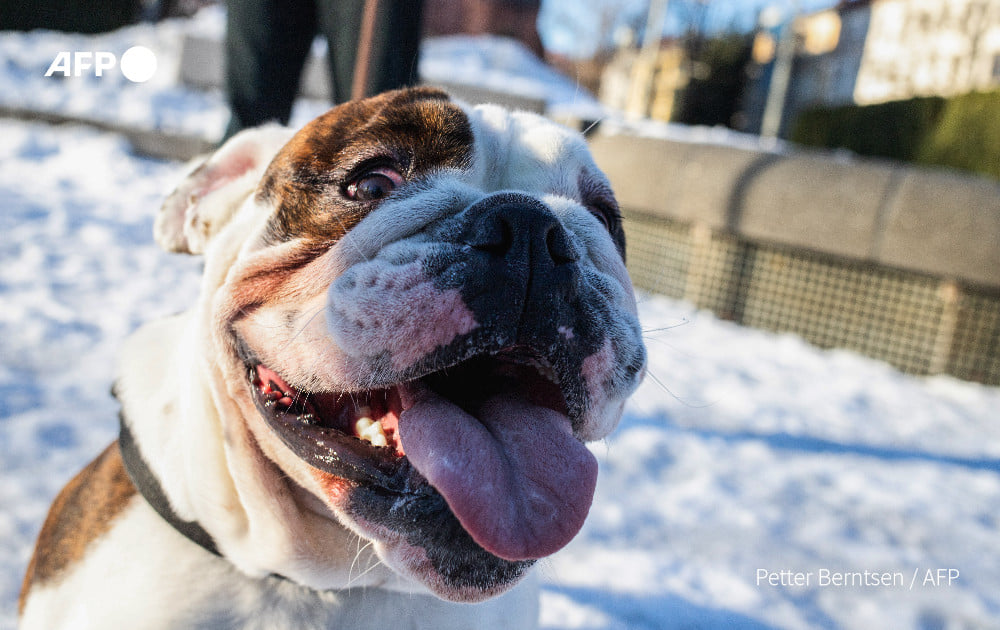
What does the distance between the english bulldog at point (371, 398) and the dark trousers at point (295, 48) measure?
98 centimetres

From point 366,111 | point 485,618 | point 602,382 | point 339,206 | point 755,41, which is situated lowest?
point 485,618

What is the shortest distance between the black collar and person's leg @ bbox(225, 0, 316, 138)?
1696mm

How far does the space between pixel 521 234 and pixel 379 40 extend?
1699 mm

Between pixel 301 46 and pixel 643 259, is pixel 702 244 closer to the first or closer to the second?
pixel 643 259

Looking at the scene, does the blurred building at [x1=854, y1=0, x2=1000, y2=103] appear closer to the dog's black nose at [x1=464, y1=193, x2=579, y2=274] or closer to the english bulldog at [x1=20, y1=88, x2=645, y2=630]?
the english bulldog at [x1=20, y1=88, x2=645, y2=630]

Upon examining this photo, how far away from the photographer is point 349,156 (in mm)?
1586

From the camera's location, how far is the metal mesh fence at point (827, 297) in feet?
18.4

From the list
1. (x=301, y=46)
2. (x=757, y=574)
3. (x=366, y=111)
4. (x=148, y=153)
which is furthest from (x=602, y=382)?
(x=148, y=153)

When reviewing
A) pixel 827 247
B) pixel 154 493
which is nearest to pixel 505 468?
pixel 154 493

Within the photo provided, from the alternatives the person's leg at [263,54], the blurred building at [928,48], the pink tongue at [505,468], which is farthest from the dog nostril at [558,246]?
Result: the blurred building at [928,48]

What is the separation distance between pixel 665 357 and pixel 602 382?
4.16 meters

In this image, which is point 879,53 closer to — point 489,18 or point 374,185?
point 489,18

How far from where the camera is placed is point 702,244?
22.1 feet

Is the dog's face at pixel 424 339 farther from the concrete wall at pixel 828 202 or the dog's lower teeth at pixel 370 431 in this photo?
the concrete wall at pixel 828 202
